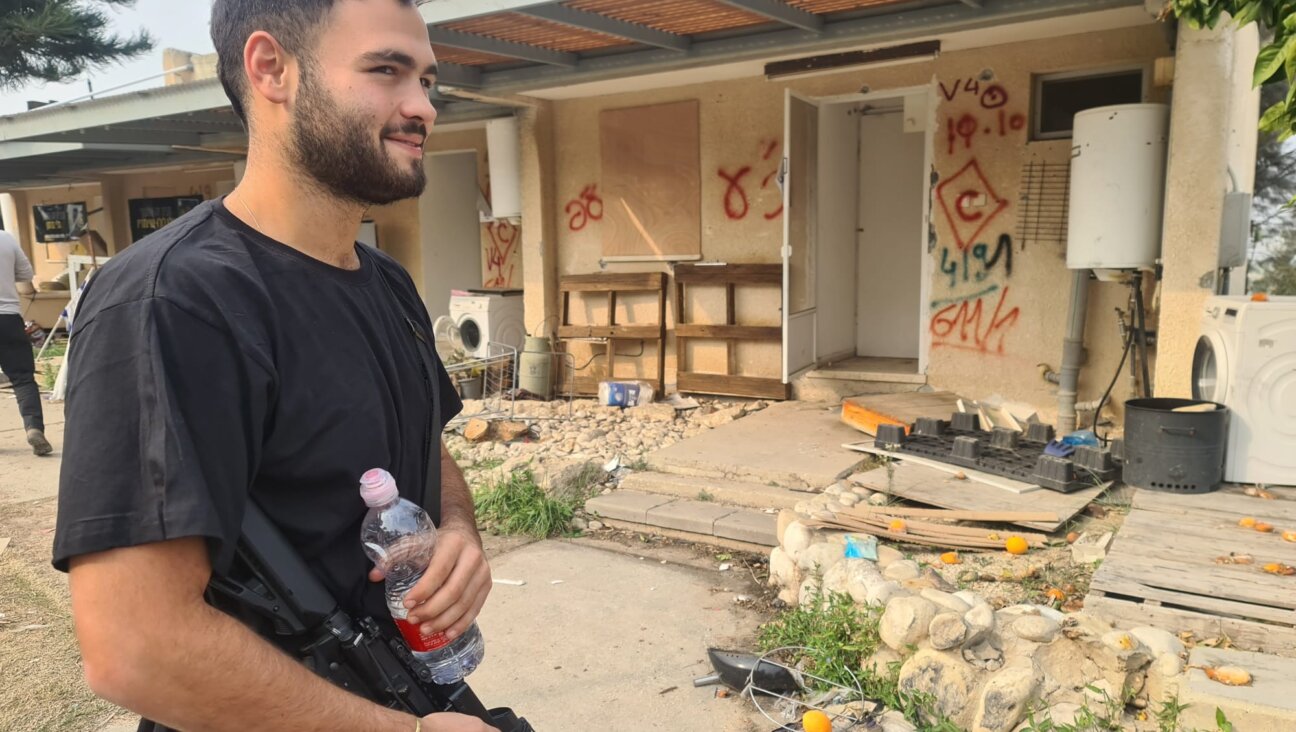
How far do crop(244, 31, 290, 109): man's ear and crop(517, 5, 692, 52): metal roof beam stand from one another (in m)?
4.53

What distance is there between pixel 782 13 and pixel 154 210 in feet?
39.4

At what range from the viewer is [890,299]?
820 cm

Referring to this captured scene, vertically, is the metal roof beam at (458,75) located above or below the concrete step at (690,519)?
above

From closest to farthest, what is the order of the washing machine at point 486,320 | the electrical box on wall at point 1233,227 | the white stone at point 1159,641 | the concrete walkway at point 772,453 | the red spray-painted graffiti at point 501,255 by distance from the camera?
1. the white stone at point 1159,641
2. the electrical box on wall at point 1233,227
3. the concrete walkway at point 772,453
4. the washing machine at point 486,320
5. the red spray-painted graffiti at point 501,255

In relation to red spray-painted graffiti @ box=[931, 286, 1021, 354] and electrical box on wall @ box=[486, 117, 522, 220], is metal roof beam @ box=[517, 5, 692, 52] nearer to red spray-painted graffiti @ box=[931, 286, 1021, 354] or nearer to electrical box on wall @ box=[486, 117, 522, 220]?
electrical box on wall @ box=[486, 117, 522, 220]

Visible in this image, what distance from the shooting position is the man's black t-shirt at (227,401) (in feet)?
3.02

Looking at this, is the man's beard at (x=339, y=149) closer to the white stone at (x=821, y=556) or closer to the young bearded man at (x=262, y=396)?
the young bearded man at (x=262, y=396)

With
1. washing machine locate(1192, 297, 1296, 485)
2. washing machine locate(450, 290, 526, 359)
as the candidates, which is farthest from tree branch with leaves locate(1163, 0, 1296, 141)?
washing machine locate(450, 290, 526, 359)

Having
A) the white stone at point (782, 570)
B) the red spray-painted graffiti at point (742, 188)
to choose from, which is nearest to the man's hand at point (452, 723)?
the white stone at point (782, 570)

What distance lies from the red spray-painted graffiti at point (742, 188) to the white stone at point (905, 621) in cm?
494

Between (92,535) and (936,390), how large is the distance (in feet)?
21.6

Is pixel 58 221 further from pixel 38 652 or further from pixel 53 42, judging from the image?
pixel 38 652

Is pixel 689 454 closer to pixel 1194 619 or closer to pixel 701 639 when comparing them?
pixel 701 639

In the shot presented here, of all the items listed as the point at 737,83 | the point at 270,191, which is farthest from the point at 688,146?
the point at 270,191
